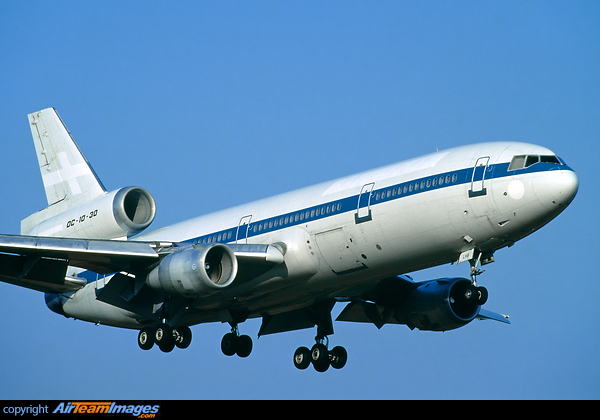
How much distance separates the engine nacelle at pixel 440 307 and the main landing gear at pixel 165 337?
9240 millimetres

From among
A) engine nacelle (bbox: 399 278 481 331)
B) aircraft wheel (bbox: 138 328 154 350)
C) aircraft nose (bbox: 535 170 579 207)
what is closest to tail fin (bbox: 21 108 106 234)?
aircraft wheel (bbox: 138 328 154 350)

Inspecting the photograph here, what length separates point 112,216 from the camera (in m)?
39.8

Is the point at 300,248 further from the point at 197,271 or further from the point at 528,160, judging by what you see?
the point at 528,160

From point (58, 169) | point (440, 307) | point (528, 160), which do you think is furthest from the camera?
point (58, 169)

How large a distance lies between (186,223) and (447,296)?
36.2 feet

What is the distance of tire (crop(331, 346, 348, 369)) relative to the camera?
41.0m

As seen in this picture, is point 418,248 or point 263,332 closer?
point 418,248

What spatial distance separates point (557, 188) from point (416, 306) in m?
12.2

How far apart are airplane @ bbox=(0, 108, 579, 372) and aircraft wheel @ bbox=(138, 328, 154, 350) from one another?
0.06 metres

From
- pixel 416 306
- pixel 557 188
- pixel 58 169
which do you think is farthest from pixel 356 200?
pixel 58 169
